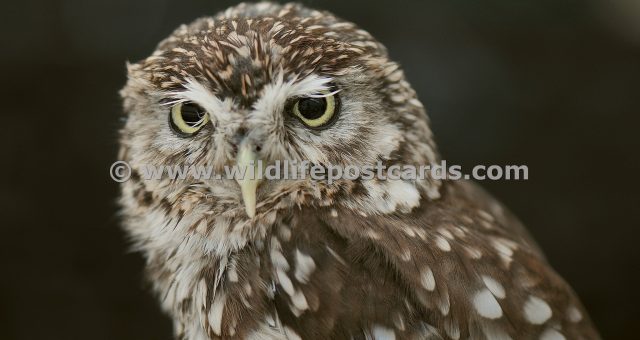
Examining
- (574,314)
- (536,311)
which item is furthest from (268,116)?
(574,314)

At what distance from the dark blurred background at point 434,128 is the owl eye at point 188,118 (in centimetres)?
219

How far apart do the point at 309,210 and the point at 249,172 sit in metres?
0.22

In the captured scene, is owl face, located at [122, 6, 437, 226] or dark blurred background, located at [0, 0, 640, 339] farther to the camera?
dark blurred background, located at [0, 0, 640, 339]

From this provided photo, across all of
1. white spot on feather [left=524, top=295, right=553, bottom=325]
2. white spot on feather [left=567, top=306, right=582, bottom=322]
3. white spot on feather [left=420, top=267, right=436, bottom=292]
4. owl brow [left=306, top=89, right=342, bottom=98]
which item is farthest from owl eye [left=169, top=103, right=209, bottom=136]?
white spot on feather [left=567, top=306, right=582, bottom=322]

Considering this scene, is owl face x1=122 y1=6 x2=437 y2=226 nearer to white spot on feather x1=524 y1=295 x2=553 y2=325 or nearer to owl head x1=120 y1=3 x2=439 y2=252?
owl head x1=120 y1=3 x2=439 y2=252

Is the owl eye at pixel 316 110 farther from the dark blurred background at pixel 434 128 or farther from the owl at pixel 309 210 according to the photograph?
the dark blurred background at pixel 434 128

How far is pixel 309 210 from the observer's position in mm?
1719

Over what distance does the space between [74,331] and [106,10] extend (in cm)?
187

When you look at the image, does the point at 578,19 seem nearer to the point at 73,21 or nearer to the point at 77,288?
the point at 73,21

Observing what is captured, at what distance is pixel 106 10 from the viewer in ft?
12.7

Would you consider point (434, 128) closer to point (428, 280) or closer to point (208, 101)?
point (428, 280)

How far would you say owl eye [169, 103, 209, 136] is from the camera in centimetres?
165

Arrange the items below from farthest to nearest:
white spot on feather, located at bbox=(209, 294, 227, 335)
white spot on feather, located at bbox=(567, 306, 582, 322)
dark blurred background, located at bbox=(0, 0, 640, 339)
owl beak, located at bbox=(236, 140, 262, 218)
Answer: dark blurred background, located at bbox=(0, 0, 640, 339) < white spot on feather, located at bbox=(567, 306, 582, 322) < white spot on feather, located at bbox=(209, 294, 227, 335) < owl beak, located at bbox=(236, 140, 262, 218)

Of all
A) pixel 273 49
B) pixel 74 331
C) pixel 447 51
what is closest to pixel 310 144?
pixel 273 49
